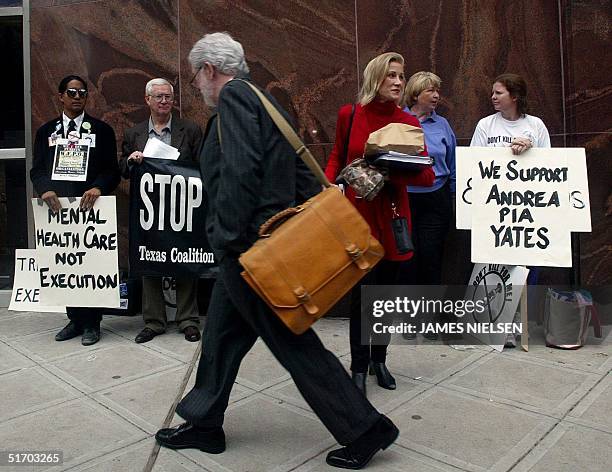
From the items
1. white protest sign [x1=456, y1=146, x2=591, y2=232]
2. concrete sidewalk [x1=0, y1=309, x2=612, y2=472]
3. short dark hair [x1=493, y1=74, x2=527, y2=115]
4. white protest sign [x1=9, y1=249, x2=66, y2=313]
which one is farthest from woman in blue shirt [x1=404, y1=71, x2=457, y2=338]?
white protest sign [x1=9, y1=249, x2=66, y2=313]

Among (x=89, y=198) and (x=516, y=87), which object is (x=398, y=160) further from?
(x=89, y=198)

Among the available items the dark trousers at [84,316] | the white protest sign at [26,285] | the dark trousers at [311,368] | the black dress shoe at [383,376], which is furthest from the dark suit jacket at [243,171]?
the white protest sign at [26,285]

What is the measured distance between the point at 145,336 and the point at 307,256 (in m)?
2.73

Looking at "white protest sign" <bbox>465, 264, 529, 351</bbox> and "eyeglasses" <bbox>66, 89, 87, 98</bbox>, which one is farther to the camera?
"eyeglasses" <bbox>66, 89, 87, 98</bbox>

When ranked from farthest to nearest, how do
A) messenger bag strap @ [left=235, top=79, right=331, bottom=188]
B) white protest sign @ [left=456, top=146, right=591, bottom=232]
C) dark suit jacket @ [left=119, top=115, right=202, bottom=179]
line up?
dark suit jacket @ [left=119, top=115, right=202, bottom=179], white protest sign @ [left=456, top=146, right=591, bottom=232], messenger bag strap @ [left=235, top=79, right=331, bottom=188]

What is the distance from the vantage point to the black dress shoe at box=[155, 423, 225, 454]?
287 centimetres

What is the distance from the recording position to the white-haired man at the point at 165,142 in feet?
15.8

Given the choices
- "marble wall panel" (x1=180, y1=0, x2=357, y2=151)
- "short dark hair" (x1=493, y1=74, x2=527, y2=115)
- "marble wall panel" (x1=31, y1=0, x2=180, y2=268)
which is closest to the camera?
"short dark hair" (x1=493, y1=74, x2=527, y2=115)

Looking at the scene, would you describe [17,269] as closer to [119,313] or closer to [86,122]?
[119,313]

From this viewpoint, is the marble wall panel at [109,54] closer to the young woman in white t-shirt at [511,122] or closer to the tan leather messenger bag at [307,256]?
the young woman in white t-shirt at [511,122]

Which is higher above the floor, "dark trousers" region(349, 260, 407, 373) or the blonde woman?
the blonde woman

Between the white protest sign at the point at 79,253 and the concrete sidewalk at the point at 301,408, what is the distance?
395 mm

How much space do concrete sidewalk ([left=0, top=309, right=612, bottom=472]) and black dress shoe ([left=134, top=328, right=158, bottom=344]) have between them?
0.09m

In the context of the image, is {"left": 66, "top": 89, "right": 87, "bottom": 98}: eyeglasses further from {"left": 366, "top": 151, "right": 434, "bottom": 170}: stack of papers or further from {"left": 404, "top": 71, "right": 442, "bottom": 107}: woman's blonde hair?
{"left": 366, "top": 151, "right": 434, "bottom": 170}: stack of papers
